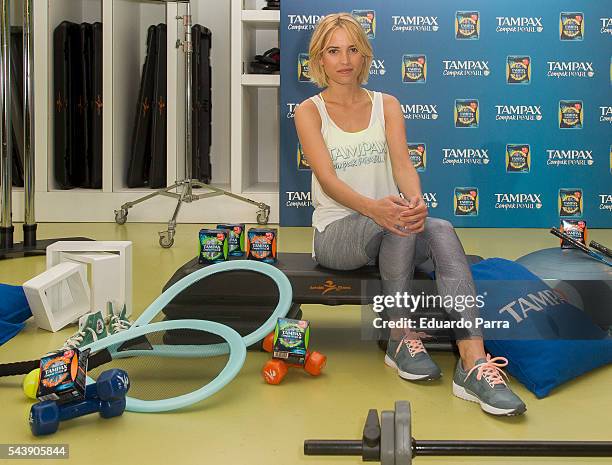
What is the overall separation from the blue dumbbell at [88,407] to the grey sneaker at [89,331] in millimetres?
431

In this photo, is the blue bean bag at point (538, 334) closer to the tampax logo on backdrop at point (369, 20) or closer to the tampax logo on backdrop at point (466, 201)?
the tampax logo on backdrop at point (466, 201)

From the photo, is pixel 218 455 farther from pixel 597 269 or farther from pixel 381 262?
pixel 597 269

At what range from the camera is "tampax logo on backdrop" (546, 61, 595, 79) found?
205 inches

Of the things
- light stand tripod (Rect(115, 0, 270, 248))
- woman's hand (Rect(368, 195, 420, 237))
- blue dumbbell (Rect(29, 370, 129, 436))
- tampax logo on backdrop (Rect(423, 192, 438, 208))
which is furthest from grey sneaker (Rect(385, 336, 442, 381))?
tampax logo on backdrop (Rect(423, 192, 438, 208))

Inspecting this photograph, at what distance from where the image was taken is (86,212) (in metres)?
5.42

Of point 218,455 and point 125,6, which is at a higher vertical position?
point 125,6

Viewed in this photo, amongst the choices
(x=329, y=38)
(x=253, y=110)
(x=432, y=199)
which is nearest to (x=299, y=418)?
(x=329, y=38)

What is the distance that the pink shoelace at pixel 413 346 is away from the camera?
2262mm

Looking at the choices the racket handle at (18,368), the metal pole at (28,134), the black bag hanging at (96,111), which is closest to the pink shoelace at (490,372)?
the racket handle at (18,368)

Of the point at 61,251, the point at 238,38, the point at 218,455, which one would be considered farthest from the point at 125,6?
the point at 218,455

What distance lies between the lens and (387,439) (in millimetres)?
1091

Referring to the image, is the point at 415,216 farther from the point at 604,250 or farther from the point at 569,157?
the point at 569,157

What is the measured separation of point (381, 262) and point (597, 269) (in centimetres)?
67

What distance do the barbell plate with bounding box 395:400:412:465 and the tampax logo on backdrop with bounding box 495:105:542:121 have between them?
4.29 meters
